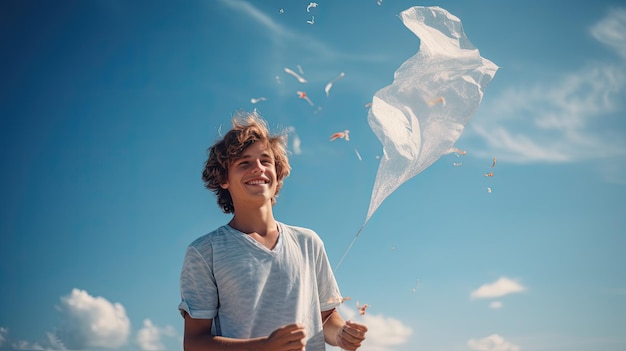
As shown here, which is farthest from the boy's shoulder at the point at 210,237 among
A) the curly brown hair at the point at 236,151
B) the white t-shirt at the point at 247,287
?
the curly brown hair at the point at 236,151

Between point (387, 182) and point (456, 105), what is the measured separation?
0.74m

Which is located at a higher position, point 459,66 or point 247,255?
point 459,66

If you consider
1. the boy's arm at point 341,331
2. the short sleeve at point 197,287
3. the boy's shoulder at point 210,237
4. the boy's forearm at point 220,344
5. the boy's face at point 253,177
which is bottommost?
the boy's forearm at point 220,344

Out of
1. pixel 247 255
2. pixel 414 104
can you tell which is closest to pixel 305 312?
pixel 247 255

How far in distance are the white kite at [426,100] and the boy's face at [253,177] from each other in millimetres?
764

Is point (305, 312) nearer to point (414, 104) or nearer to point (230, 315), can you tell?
point (230, 315)

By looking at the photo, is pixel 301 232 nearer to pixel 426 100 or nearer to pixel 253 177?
pixel 253 177

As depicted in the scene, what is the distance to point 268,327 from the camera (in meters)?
3.46

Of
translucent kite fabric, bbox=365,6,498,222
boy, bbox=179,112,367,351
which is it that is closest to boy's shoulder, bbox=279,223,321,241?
boy, bbox=179,112,367,351

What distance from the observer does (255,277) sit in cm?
352

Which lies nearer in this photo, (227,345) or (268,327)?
(227,345)

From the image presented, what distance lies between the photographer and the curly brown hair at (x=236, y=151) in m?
4.00

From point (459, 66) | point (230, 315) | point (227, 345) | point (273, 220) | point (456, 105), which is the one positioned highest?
point (459, 66)

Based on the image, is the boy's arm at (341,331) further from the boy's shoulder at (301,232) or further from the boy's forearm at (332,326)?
the boy's shoulder at (301,232)
